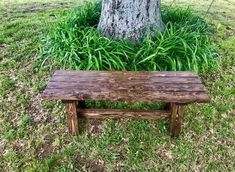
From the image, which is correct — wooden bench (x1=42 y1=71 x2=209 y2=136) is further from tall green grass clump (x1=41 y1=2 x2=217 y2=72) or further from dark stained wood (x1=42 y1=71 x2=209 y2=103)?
tall green grass clump (x1=41 y1=2 x2=217 y2=72)

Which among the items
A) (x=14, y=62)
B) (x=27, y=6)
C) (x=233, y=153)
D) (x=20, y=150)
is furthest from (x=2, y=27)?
(x=233, y=153)

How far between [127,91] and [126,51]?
92 cm

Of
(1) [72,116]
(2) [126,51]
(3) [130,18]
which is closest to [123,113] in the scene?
(1) [72,116]

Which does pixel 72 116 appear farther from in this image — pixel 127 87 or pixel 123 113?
pixel 127 87

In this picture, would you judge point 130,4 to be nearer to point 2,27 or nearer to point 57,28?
point 57,28

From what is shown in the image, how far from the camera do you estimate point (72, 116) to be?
2947 millimetres

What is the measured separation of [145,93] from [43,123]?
43.6 inches

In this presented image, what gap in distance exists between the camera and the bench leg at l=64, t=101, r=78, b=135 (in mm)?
2860

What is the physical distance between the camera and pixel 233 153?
303 cm

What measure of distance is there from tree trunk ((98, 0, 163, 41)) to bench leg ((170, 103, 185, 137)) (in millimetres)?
1288

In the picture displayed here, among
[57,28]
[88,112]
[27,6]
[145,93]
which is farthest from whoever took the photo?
[27,6]

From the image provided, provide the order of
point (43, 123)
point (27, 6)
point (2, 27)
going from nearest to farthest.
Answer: point (43, 123) → point (2, 27) → point (27, 6)

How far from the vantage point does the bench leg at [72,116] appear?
2.86 meters

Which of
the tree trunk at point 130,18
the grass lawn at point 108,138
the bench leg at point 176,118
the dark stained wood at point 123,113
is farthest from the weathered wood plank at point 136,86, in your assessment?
the tree trunk at point 130,18
